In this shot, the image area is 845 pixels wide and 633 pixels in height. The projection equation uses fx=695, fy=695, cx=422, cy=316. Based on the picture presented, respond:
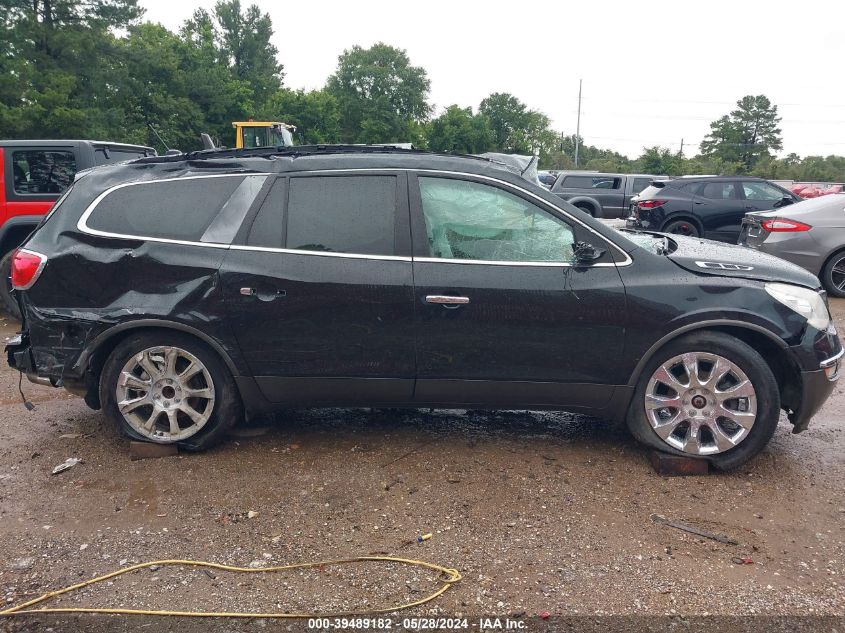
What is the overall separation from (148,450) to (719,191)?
13217 mm

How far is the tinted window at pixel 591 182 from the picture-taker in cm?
2078

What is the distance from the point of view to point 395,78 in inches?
2862

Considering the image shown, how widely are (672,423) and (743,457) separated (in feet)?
1.47

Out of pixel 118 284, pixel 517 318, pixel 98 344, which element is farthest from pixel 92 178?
pixel 517 318

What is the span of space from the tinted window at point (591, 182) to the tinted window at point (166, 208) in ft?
57.8

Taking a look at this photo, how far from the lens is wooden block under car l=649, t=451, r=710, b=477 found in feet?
13.3

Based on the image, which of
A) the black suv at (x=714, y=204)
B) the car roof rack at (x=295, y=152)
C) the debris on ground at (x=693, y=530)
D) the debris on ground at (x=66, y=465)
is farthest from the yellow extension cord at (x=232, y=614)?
the black suv at (x=714, y=204)

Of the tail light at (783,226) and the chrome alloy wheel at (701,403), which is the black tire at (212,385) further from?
the tail light at (783,226)

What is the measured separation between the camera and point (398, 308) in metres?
4.04

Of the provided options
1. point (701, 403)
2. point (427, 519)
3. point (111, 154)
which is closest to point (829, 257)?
point (701, 403)

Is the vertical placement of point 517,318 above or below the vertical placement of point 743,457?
above

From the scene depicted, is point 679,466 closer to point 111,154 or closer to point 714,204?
point 111,154

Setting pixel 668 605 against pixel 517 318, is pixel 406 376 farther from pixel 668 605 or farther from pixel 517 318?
pixel 668 605

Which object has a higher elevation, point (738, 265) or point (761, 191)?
point (738, 265)
